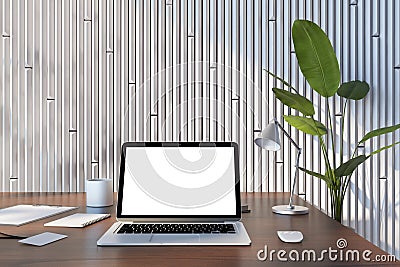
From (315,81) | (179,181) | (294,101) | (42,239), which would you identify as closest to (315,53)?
(315,81)

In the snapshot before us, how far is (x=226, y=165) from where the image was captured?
152cm

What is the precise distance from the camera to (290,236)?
1262mm

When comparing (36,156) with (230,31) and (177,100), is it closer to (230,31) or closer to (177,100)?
(177,100)

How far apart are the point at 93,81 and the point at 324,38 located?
1.22 meters

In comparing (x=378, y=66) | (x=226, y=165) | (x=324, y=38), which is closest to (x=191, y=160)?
(x=226, y=165)

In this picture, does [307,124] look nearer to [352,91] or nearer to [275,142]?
[352,91]

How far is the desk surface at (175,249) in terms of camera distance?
1.06m

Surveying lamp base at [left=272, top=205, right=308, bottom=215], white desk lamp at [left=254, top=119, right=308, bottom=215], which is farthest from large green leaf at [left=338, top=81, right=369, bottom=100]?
lamp base at [left=272, top=205, right=308, bottom=215]

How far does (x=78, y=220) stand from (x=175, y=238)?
36 cm

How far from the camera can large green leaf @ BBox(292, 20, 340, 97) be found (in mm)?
2469

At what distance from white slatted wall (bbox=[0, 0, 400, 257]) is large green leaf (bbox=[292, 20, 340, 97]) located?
0.31 meters

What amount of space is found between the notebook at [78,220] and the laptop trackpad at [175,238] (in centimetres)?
25

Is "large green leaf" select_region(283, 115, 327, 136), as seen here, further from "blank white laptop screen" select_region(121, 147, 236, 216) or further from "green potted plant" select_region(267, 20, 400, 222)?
"blank white laptop screen" select_region(121, 147, 236, 216)

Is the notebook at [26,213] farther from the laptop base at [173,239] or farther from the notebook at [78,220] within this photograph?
the laptop base at [173,239]
